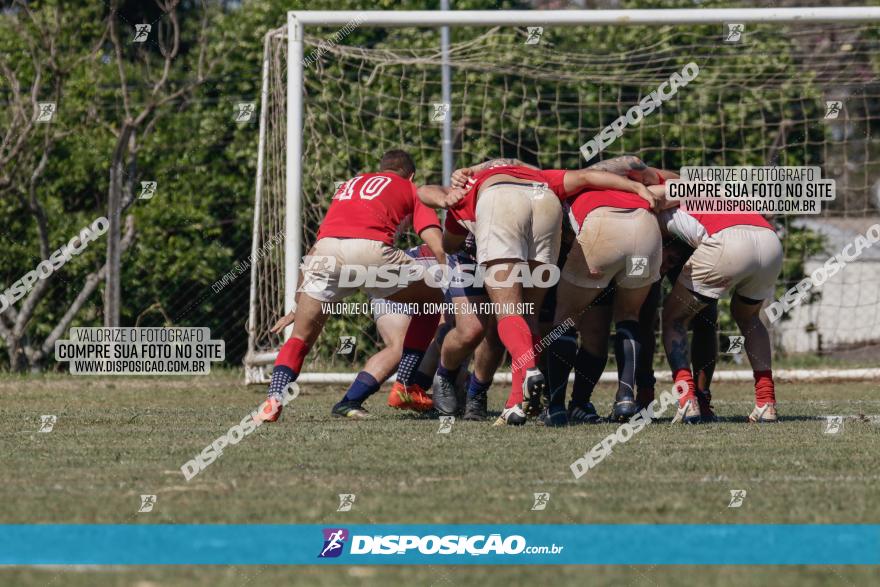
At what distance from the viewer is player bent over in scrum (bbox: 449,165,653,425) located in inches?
298

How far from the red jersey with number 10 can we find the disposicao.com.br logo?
4.25 metres

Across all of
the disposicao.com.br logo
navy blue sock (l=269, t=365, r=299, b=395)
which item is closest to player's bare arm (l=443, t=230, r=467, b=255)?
navy blue sock (l=269, t=365, r=299, b=395)

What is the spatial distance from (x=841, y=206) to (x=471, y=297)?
10.8m

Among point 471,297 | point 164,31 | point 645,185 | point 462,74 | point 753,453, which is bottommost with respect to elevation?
point 753,453

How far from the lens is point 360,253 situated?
26.9 ft

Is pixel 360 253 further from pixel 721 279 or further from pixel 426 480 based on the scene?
pixel 426 480

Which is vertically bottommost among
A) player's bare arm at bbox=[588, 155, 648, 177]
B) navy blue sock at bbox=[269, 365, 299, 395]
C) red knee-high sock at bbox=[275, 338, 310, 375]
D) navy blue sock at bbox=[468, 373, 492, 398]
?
navy blue sock at bbox=[468, 373, 492, 398]

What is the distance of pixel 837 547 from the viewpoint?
401cm

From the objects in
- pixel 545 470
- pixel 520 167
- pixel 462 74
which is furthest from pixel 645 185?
pixel 462 74

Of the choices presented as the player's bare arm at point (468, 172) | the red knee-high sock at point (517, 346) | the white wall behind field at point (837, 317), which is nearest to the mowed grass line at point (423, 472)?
the red knee-high sock at point (517, 346)

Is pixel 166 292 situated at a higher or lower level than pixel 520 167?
lower

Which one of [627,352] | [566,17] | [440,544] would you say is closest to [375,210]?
[627,352]

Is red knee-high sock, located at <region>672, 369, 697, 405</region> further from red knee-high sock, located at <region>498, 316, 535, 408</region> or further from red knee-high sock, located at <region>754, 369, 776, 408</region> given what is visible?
red knee-high sock, located at <region>498, 316, 535, 408</region>

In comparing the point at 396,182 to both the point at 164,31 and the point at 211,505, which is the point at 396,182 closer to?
the point at 211,505
